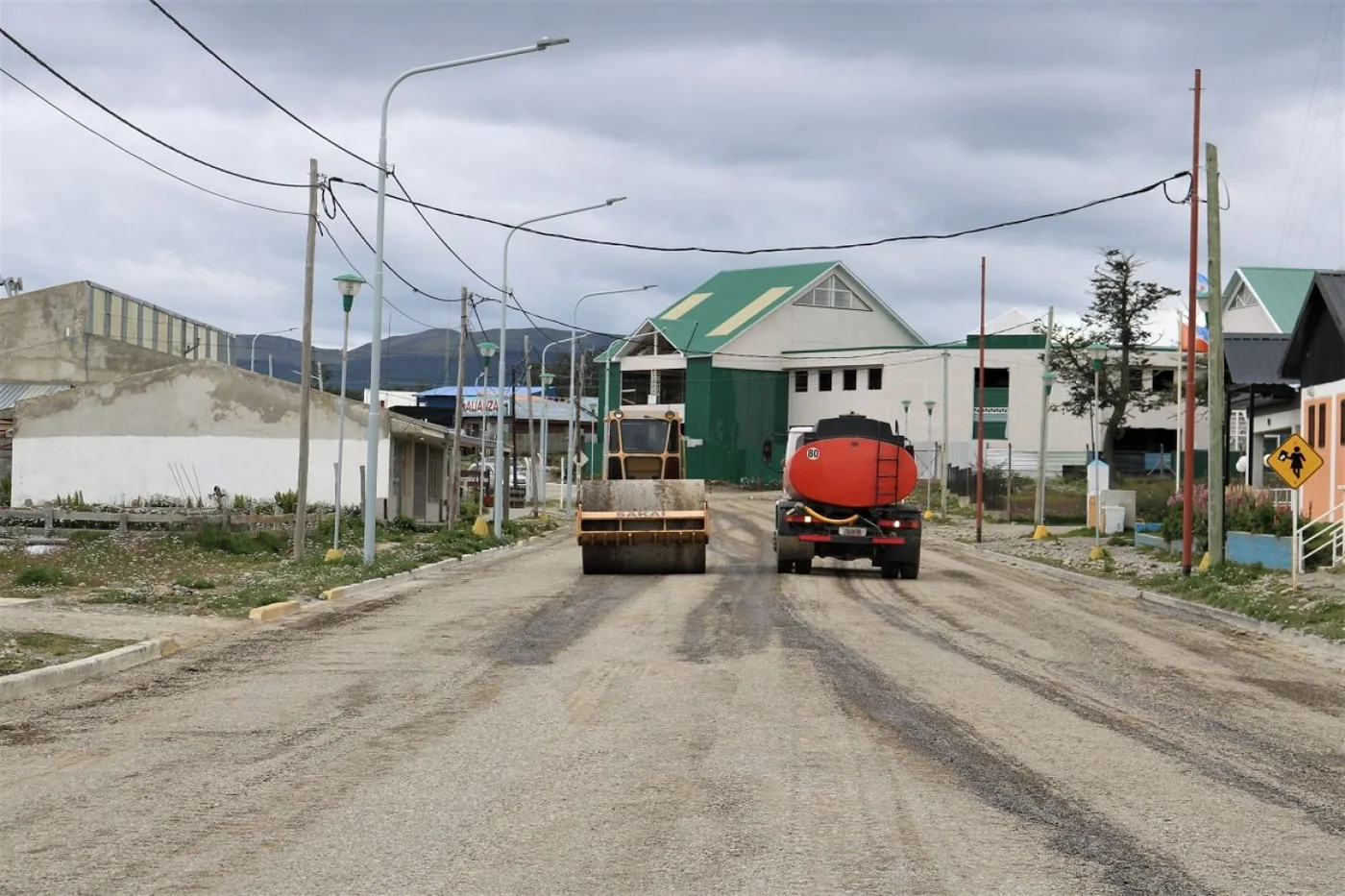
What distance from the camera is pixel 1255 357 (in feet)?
127

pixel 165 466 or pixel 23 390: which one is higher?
pixel 23 390

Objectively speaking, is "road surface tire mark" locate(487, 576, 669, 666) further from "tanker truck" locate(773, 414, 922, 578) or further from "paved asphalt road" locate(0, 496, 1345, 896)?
"tanker truck" locate(773, 414, 922, 578)

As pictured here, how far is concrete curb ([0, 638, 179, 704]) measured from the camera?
11.9 m

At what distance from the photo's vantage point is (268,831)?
284 inches

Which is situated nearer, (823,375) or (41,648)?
(41,648)

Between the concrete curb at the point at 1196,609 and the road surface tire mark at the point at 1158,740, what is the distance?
4443 millimetres

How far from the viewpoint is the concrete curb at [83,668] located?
Answer: 470 inches

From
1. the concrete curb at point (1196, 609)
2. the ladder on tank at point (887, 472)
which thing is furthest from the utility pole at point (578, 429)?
the concrete curb at point (1196, 609)

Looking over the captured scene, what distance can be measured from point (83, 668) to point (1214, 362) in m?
20.5

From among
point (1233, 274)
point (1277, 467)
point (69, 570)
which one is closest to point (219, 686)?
point (69, 570)

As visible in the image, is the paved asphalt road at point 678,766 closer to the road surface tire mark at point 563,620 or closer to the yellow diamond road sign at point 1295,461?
the road surface tire mark at point 563,620

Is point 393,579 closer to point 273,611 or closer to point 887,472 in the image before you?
point 273,611

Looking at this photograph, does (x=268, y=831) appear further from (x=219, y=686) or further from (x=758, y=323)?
(x=758, y=323)

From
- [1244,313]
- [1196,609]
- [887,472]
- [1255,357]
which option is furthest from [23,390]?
[1244,313]
